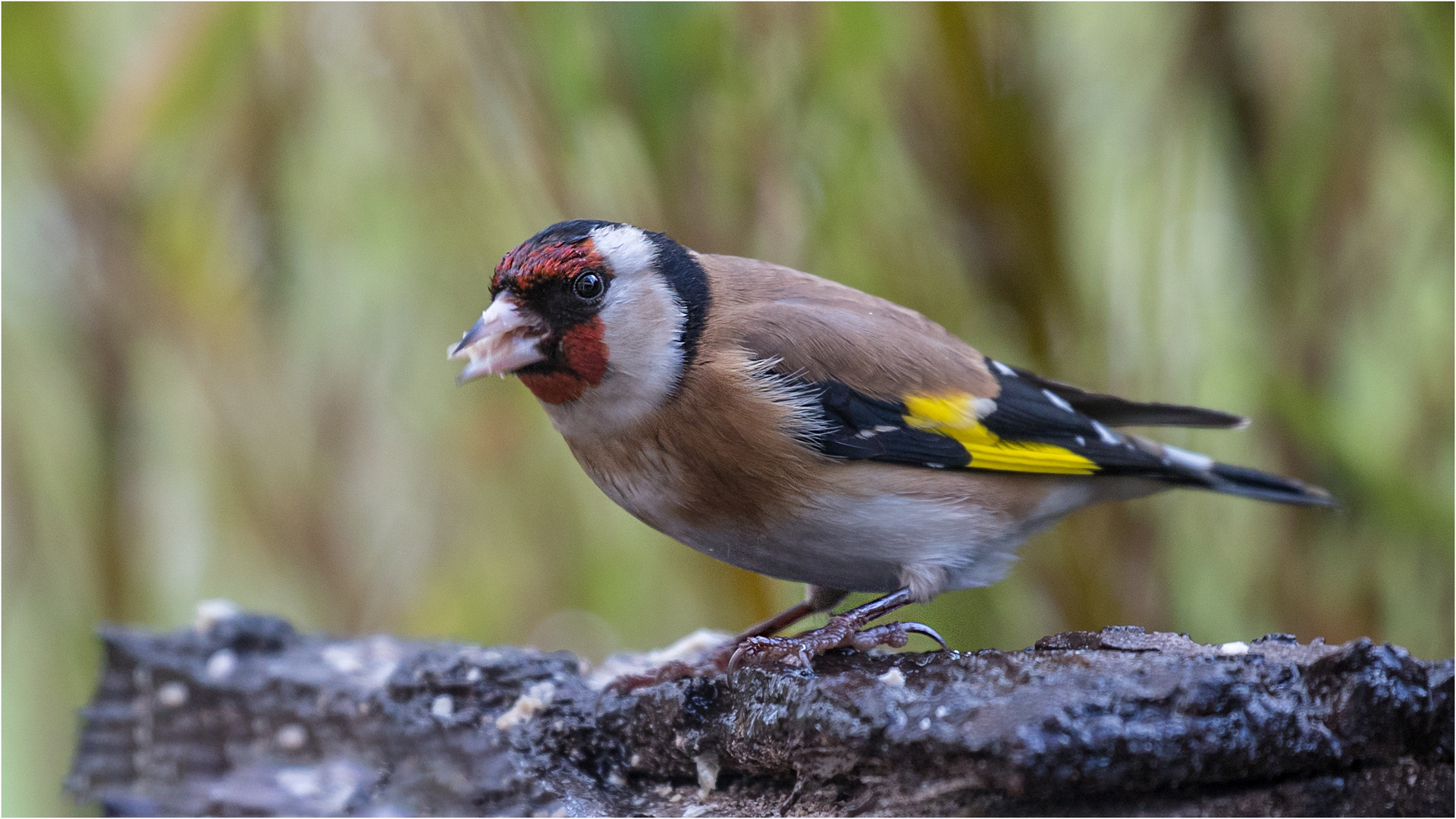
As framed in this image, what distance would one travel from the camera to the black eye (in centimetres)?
242

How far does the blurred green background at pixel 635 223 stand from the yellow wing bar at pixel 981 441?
497 mm

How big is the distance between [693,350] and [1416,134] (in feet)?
8.17

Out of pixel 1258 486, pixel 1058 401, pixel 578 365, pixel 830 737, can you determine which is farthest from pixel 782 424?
pixel 1258 486

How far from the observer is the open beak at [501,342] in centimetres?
228

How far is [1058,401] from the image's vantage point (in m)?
2.95

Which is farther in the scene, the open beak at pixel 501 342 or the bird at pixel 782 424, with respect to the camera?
the bird at pixel 782 424

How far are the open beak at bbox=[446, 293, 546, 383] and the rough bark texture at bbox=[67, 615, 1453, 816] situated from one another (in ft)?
2.35

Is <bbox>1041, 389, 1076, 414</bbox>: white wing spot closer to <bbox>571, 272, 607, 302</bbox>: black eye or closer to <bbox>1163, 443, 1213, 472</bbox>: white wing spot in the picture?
<bbox>1163, 443, 1213, 472</bbox>: white wing spot

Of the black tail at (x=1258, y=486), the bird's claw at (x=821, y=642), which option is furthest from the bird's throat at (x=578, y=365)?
the black tail at (x=1258, y=486)

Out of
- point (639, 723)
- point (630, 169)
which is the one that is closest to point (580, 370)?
point (639, 723)

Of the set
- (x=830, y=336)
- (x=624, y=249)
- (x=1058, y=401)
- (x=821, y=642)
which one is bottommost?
(x=821, y=642)

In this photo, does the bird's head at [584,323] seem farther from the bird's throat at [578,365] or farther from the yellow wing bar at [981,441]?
the yellow wing bar at [981,441]

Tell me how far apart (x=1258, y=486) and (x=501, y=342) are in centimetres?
196

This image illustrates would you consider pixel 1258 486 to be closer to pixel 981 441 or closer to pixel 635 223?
pixel 981 441
